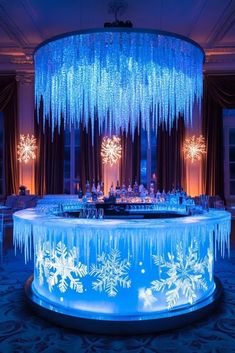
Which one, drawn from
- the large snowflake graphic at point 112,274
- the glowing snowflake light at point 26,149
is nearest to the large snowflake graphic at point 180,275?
the large snowflake graphic at point 112,274

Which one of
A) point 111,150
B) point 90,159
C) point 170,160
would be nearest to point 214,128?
point 170,160

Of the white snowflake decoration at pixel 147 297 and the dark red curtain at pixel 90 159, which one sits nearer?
the white snowflake decoration at pixel 147 297

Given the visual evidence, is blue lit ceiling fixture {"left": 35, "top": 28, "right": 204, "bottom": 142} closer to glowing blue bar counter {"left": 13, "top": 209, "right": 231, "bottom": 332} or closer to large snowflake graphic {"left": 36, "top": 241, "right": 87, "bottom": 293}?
glowing blue bar counter {"left": 13, "top": 209, "right": 231, "bottom": 332}

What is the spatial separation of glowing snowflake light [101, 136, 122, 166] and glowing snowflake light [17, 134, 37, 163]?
173 cm

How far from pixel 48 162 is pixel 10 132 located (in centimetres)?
125

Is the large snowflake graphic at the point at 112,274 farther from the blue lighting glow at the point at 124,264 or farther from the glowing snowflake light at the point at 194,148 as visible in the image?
the glowing snowflake light at the point at 194,148

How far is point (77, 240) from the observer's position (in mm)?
3283

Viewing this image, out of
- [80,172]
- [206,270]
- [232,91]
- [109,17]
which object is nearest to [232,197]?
[232,91]

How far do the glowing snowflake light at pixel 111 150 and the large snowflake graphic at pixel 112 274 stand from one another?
6038 millimetres

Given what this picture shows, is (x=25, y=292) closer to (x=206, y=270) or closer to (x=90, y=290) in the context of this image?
(x=90, y=290)

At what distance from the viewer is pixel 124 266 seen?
327 cm

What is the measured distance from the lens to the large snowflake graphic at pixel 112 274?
10.6 ft

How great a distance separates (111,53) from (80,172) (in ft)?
18.2

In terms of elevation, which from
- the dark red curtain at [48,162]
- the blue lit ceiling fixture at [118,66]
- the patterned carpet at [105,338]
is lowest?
the patterned carpet at [105,338]
